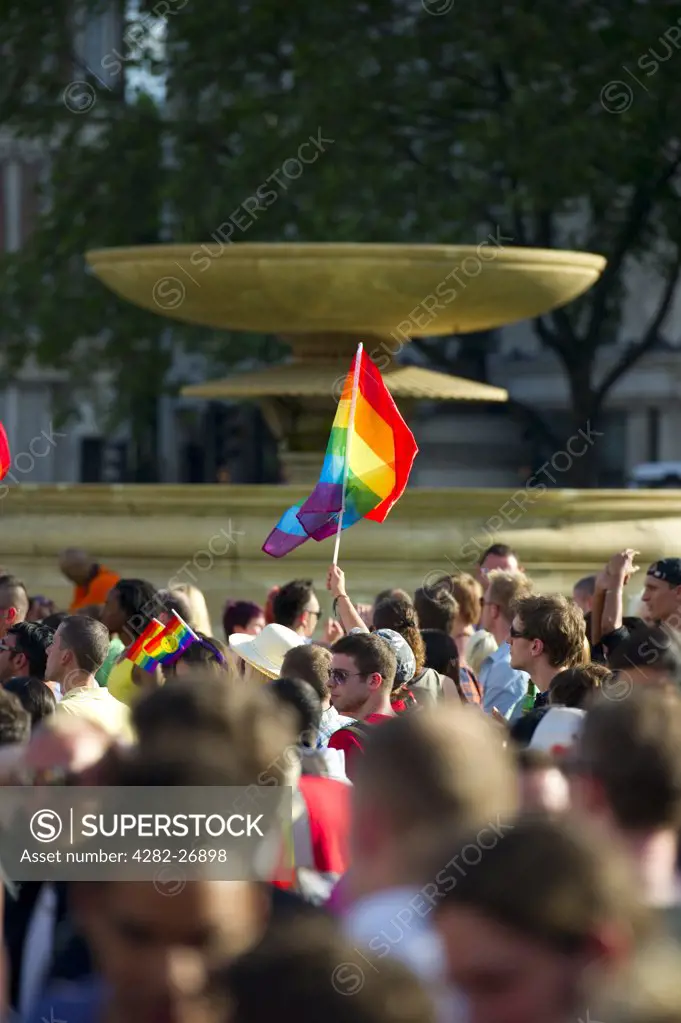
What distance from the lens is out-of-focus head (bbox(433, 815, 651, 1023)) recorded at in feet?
8.93

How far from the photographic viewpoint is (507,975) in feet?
9.12

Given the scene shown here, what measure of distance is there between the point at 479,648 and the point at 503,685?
4.05 ft

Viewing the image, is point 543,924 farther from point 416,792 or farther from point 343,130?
point 343,130

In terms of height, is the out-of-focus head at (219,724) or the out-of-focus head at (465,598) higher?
the out-of-focus head at (219,724)

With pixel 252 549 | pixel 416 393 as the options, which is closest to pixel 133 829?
pixel 252 549

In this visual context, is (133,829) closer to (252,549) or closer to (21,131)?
(252,549)

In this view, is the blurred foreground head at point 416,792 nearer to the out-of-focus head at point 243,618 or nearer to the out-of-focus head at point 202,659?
the out-of-focus head at point 202,659

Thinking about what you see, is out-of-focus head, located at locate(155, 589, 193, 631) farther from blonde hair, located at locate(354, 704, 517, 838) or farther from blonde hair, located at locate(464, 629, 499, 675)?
blonde hair, located at locate(354, 704, 517, 838)

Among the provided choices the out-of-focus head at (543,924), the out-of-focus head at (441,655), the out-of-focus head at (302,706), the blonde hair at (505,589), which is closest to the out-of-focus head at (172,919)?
the out-of-focus head at (543,924)

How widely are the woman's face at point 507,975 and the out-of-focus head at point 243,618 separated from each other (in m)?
6.30

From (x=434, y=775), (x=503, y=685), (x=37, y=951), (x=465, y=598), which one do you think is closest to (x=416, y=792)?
(x=434, y=775)

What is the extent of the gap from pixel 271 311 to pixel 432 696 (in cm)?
807

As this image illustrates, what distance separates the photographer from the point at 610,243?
2623cm

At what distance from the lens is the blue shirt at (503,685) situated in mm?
7527
